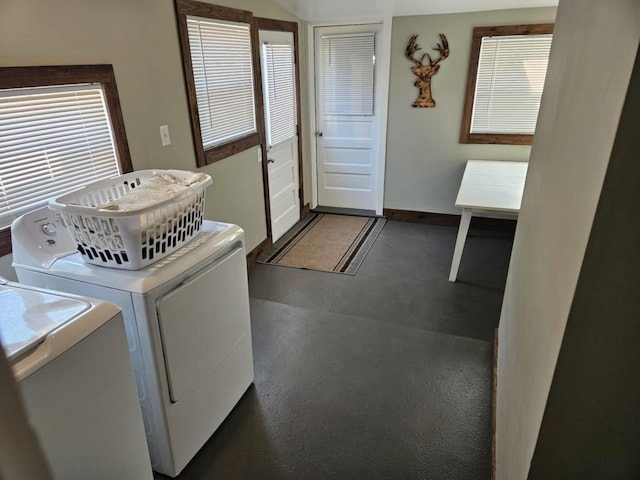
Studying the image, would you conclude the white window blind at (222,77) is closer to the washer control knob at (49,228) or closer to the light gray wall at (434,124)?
the washer control knob at (49,228)

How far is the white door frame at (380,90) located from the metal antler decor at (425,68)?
0.77 feet

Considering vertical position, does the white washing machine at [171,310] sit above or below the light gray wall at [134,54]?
below

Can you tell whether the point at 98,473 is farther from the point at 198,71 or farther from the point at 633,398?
the point at 198,71

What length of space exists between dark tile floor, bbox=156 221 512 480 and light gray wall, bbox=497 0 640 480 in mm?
375

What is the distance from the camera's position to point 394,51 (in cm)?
424

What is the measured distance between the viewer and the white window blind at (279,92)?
3.76m

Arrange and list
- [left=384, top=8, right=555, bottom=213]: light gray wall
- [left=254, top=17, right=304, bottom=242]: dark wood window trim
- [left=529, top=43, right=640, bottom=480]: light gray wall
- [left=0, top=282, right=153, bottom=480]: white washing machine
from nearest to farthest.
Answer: [left=529, top=43, right=640, bottom=480]: light gray wall, [left=0, top=282, right=153, bottom=480]: white washing machine, [left=254, top=17, right=304, bottom=242]: dark wood window trim, [left=384, top=8, right=555, bottom=213]: light gray wall

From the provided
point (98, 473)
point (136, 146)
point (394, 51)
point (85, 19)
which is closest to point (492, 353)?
point (98, 473)

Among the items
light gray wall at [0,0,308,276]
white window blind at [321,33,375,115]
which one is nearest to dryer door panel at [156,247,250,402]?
light gray wall at [0,0,308,276]

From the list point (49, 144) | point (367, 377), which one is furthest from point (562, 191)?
point (49, 144)

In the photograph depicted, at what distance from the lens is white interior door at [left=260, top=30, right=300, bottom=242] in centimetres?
375

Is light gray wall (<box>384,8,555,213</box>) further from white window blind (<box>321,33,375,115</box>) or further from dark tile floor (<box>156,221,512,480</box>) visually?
dark tile floor (<box>156,221,512,480</box>)

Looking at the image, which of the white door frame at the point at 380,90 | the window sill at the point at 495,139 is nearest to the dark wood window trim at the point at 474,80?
the window sill at the point at 495,139

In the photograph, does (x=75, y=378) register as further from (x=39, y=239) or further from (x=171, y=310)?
(x=39, y=239)
